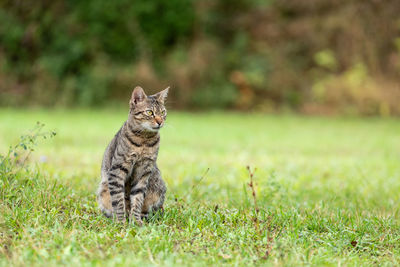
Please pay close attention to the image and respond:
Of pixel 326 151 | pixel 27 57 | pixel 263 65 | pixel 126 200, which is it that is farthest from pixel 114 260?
pixel 27 57

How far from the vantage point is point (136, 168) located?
454cm

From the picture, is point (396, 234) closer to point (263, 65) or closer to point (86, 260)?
point (86, 260)

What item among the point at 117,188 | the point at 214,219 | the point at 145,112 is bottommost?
the point at 214,219

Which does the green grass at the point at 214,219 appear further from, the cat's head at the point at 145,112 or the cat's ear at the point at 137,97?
the cat's ear at the point at 137,97

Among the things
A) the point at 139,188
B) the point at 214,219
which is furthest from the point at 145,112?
the point at 214,219

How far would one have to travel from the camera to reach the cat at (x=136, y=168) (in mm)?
4410

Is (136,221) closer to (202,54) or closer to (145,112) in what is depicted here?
(145,112)

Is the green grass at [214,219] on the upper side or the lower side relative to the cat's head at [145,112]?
lower

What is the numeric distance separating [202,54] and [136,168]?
22.0 metres

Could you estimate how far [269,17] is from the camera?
28641 mm

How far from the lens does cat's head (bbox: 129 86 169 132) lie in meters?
4.54

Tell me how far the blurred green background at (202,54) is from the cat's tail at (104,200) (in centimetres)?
1980

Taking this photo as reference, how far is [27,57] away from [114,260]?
26231 millimetres

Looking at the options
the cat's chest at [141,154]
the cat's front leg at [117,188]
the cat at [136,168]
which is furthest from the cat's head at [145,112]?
the cat's front leg at [117,188]
